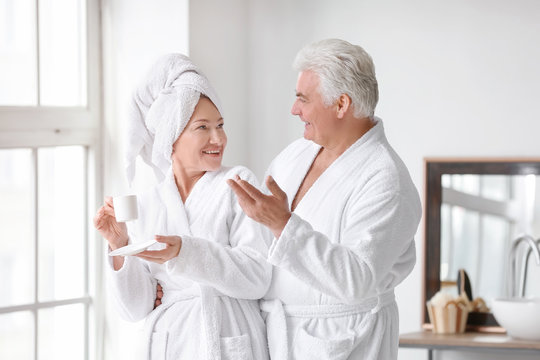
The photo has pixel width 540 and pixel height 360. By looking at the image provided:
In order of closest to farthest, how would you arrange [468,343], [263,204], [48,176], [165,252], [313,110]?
[263,204]
[165,252]
[313,110]
[48,176]
[468,343]

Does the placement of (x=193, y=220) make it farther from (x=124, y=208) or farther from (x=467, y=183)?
(x=467, y=183)

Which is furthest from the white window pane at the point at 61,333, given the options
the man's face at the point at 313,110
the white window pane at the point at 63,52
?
the man's face at the point at 313,110

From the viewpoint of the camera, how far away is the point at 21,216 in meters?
3.30

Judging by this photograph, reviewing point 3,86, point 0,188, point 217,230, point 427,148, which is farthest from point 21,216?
point 427,148

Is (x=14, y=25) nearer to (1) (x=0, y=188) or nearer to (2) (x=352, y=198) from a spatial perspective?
(1) (x=0, y=188)

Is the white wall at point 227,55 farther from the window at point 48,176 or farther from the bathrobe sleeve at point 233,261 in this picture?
the bathrobe sleeve at point 233,261

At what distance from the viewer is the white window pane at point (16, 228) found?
3.23 metres

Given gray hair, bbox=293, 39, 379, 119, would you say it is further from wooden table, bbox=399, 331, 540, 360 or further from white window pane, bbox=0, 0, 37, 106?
wooden table, bbox=399, 331, 540, 360

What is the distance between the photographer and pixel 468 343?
3527 mm

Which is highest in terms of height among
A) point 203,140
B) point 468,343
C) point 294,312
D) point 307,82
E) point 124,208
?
point 307,82

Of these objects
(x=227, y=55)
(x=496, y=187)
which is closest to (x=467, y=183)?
(x=496, y=187)

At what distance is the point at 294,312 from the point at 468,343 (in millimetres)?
1253

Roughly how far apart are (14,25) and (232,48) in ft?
3.05

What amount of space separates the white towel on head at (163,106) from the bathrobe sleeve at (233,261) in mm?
220
